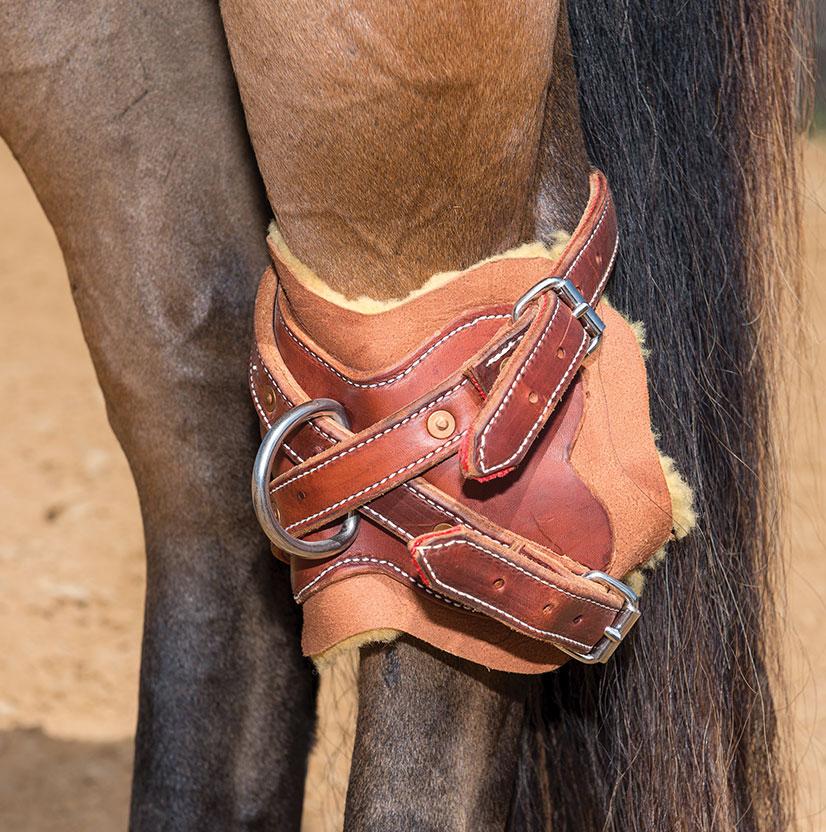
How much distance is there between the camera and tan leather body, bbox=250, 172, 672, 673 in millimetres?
596

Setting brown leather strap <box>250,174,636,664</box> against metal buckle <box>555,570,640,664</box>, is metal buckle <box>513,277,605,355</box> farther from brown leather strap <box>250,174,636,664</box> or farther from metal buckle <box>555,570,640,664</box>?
metal buckle <box>555,570,640,664</box>

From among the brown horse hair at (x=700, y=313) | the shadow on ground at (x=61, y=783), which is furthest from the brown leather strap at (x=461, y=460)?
the shadow on ground at (x=61, y=783)

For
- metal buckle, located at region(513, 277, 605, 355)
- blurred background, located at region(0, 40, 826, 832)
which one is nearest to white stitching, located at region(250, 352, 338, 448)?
metal buckle, located at region(513, 277, 605, 355)

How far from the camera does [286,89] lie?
22.6 inches

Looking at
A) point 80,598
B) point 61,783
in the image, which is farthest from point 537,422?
point 80,598

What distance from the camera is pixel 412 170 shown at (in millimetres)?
585

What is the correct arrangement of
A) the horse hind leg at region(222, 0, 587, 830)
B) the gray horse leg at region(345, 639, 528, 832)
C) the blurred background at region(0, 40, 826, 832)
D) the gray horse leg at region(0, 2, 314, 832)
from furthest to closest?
the blurred background at region(0, 40, 826, 832), the gray horse leg at region(0, 2, 314, 832), the gray horse leg at region(345, 639, 528, 832), the horse hind leg at region(222, 0, 587, 830)

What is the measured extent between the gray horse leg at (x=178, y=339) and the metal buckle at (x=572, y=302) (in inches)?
12.1

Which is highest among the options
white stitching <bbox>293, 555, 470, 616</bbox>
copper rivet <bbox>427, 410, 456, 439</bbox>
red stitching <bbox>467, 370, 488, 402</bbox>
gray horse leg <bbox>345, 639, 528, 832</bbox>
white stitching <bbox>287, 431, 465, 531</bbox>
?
red stitching <bbox>467, 370, 488, 402</bbox>

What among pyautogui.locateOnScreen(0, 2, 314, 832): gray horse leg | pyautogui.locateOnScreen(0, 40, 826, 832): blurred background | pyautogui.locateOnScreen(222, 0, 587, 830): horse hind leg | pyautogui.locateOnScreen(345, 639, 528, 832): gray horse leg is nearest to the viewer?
pyautogui.locateOnScreen(222, 0, 587, 830): horse hind leg

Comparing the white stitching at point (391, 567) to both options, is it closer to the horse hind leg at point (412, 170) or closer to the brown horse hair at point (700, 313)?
the horse hind leg at point (412, 170)

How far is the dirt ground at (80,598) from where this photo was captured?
1.46m

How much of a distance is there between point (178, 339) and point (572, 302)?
1.14ft

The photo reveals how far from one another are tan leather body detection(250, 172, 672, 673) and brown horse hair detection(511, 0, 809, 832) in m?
0.08
